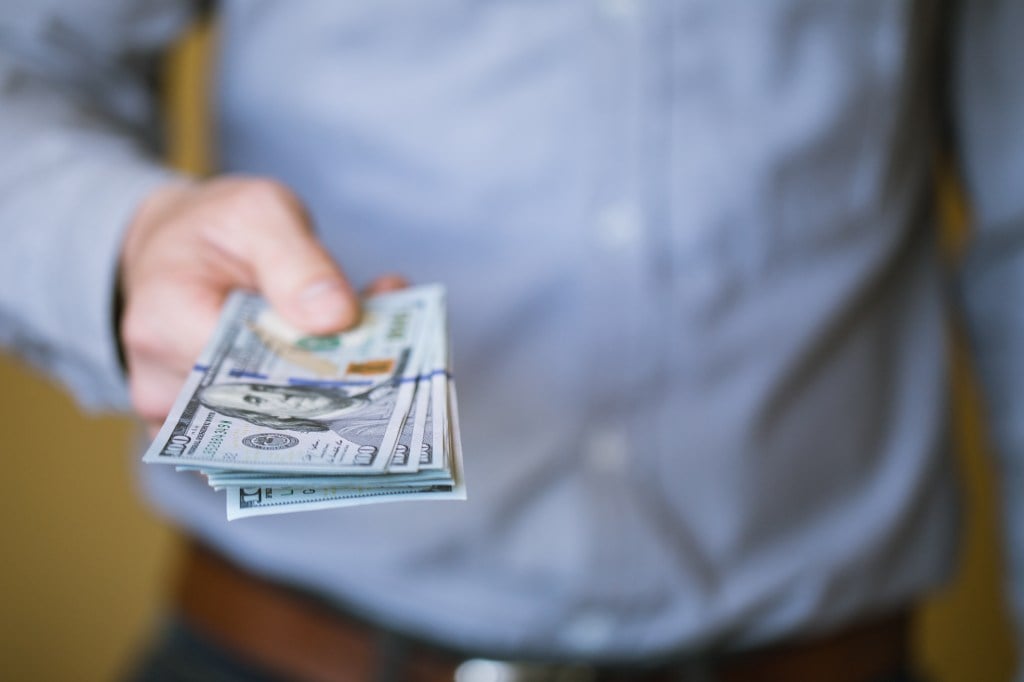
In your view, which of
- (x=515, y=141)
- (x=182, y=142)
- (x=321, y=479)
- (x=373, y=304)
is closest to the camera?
(x=321, y=479)

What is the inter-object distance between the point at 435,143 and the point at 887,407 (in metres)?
0.52

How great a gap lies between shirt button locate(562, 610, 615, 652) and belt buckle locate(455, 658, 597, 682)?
0.03m

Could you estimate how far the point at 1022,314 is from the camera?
2.80 ft

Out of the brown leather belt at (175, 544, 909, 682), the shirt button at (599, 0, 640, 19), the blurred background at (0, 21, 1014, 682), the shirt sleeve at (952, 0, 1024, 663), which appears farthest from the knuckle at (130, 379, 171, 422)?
the blurred background at (0, 21, 1014, 682)

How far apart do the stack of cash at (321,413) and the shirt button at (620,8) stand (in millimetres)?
320

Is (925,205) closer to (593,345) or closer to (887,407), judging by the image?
(887,407)


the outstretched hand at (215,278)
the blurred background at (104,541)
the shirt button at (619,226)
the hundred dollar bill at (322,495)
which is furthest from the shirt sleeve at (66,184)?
the blurred background at (104,541)

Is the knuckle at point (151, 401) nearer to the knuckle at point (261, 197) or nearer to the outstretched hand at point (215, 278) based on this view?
the outstretched hand at point (215, 278)

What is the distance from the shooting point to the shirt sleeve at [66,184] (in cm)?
62

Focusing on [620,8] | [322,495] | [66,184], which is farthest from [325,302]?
[620,8]

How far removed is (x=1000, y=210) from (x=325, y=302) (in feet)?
2.24

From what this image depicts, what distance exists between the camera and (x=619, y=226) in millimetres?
777

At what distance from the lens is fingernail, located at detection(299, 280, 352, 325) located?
526mm

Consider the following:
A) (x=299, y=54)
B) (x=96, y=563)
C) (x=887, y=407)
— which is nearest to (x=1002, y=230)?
(x=887, y=407)
